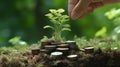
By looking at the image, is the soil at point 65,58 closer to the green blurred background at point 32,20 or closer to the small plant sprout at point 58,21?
the small plant sprout at point 58,21

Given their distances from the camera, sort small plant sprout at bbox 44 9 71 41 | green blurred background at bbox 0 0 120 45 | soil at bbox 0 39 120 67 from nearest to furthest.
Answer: soil at bbox 0 39 120 67 < small plant sprout at bbox 44 9 71 41 < green blurred background at bbox 0 0 120 45

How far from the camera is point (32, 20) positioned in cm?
316

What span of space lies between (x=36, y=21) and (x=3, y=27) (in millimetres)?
289

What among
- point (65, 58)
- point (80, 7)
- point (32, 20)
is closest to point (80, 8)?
point (80, 7)

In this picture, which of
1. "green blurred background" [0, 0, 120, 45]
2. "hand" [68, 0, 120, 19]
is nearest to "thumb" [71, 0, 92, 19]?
"hand" [68, 0, 120, 19]

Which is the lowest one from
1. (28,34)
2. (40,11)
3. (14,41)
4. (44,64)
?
(44,64)

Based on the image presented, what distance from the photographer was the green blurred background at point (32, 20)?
114 inches

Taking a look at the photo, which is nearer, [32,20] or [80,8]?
[80,8]

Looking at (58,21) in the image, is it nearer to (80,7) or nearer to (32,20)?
(80,7)

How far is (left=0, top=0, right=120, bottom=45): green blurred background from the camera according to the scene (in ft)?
9.52

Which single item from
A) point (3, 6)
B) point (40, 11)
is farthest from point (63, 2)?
point (3, 6)

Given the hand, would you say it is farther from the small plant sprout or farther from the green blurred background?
the green blurred background

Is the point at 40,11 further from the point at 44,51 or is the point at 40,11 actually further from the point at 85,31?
the point at 44,51

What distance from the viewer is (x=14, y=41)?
130 cm
